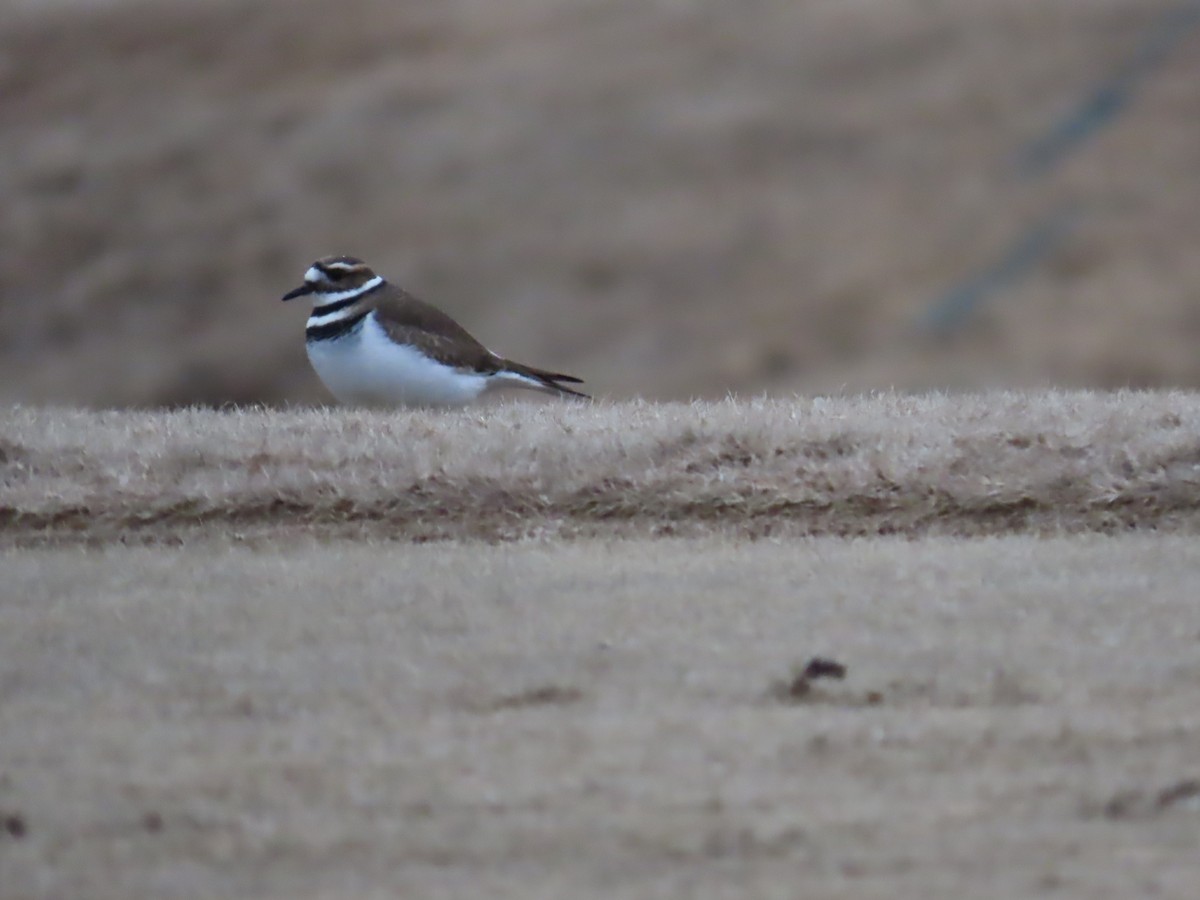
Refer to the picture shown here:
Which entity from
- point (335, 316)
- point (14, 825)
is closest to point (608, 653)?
point (14, 825)

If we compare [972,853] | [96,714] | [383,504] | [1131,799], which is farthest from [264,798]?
[383,504]

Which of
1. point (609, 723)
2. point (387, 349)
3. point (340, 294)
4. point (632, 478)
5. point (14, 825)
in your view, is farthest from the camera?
point (340, 294)

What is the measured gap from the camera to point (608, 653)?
425 cm

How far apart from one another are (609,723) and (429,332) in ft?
14.5

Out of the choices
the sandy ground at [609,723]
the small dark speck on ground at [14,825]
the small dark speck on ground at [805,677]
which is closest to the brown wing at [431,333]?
the sandy ground at [609,723]

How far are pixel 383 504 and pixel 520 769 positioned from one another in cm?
241

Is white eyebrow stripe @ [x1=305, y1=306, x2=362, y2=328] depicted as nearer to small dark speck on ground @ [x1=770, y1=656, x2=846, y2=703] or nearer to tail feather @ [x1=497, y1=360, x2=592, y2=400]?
tail feather @ [x1=497, y1=360, x2=592, y2=400]

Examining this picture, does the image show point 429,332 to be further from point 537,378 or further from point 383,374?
point 537,378

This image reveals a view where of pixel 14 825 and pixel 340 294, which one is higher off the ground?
pixel 340 294

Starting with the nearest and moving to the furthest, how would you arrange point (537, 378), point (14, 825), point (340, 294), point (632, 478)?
point (14, 825), point (632, 478), point (340, 294), point (537, 378)

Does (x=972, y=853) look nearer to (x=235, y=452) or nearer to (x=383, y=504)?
(x=383, y=504)

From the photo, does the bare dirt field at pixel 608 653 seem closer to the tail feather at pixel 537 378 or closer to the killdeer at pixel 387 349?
the killdeer at pixel 387 349

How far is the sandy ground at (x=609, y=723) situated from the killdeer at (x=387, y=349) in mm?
2533

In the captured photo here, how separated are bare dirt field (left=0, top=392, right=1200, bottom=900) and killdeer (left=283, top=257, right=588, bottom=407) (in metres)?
0.93
